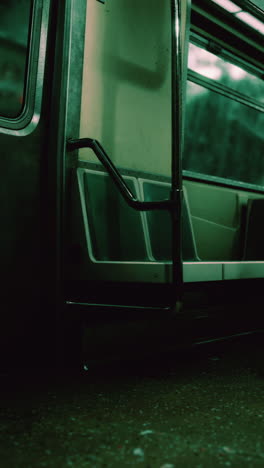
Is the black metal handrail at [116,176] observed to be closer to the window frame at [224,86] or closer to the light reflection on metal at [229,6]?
the window frame at [224,86]

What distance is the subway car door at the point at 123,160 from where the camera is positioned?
2029 mm

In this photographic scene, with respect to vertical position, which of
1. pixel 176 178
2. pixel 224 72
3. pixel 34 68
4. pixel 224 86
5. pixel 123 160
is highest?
pixel 224 72

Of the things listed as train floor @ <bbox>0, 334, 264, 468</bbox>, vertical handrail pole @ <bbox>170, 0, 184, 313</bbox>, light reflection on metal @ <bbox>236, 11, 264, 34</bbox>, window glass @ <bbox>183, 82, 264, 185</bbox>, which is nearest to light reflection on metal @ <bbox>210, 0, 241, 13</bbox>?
light reflection on metal @ <bbox>236, 11, 264, 34</bbox>

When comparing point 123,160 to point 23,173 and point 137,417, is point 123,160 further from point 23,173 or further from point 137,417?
point 137,417

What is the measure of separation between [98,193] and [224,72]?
2.02m

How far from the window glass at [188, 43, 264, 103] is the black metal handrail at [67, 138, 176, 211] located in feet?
5.11

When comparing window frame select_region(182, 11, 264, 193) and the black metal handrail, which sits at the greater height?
window frame select_region(182, 11, 264, 193)

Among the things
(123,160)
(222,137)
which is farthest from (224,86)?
(123,160)

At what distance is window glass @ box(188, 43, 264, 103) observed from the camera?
3555mm

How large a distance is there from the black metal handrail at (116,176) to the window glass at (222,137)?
53.3 inches

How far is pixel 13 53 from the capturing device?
211 cm

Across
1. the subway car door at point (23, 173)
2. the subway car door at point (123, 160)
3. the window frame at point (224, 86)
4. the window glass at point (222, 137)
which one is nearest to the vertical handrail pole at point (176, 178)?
the subway car door at point (123, 160)

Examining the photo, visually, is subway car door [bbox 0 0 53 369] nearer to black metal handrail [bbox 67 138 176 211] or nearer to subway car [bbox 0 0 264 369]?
subway car [bbox 0 0 264 369]

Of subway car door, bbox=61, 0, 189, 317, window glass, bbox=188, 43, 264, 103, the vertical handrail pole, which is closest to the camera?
the vertical handrail pole
